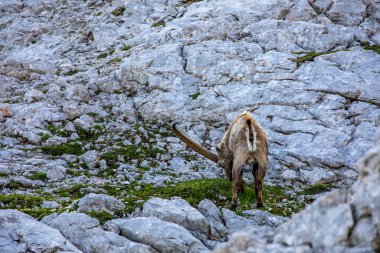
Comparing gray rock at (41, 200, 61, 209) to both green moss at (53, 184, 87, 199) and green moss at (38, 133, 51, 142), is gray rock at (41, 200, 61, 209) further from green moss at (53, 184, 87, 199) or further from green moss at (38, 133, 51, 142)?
green moss at (38, 133, 51, 142)

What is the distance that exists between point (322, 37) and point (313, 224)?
1092 inches

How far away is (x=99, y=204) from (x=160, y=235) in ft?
11.4

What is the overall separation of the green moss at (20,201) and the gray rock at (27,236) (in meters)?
3.12

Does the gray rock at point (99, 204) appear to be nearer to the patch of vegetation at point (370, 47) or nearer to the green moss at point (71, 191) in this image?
the green moss at point (71, 191)

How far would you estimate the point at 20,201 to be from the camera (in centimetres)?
1588

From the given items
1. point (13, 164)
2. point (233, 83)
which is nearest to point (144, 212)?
point (13, 164)

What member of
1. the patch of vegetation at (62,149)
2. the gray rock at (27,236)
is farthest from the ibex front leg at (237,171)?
the patch of vegetation at (62,149)

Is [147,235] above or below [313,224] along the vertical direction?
below

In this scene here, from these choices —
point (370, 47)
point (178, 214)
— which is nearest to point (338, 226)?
point (178, 214)

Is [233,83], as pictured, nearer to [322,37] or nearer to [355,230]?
[322,37]

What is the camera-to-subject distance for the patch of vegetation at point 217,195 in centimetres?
1567

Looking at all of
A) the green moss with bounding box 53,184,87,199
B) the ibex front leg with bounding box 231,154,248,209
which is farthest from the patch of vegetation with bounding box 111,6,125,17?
the ibex front leg with bounding box 231,154,248,209

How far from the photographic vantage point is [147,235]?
39.0ft

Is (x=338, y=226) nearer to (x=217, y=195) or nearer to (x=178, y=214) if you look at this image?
(x=178, y=214)
